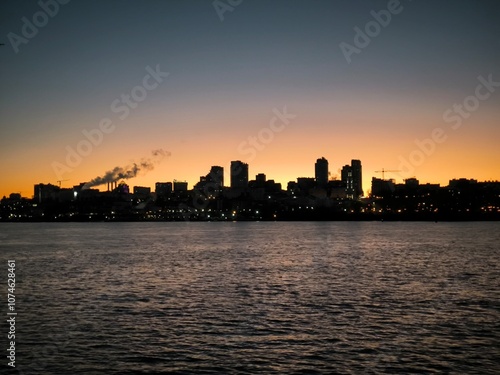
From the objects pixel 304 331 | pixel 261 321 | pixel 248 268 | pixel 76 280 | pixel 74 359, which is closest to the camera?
pixel 74 359

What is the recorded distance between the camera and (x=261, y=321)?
107ft

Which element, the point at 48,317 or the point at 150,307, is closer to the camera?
the point at 48,317

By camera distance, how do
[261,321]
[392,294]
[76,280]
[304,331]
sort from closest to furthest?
[304,331], [261,321], [392,294], [76,280]

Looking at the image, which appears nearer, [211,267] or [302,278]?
[302,278]

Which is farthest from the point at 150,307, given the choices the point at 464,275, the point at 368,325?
the point at 464,275

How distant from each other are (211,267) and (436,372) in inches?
1782

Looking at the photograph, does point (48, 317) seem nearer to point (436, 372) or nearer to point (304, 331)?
A: point (304, 331)

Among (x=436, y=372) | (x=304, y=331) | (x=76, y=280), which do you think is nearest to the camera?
(x=436, y=372)

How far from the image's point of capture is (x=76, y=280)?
5334 centimetres

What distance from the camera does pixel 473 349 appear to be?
26.2 m

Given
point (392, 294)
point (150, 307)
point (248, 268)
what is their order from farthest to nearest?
point (248, 268) → point (392, 294) → point (150, 307)

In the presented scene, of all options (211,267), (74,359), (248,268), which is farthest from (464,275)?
(74,359)

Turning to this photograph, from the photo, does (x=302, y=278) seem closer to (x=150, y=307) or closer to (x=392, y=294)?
(x=392, y=294)

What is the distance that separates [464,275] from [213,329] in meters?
35.0
